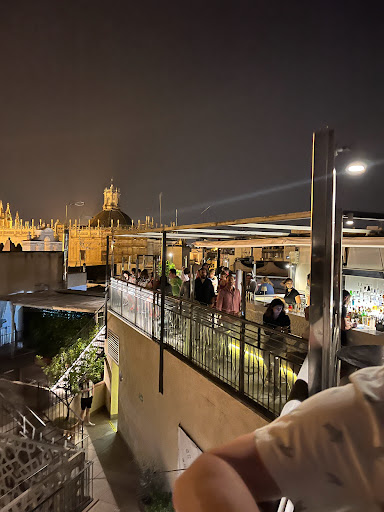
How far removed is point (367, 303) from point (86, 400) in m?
11.5

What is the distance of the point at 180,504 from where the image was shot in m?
0.87

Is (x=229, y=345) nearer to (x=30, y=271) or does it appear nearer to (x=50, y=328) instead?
(x=50, y=328)

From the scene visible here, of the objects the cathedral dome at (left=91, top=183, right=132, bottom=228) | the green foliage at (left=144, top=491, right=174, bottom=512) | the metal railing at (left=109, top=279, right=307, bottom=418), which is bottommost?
the green foliage at (left=144, top=491, right=174, bottom=512)

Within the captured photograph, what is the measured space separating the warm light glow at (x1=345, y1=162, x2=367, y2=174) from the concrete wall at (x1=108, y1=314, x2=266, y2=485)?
3.66 meters

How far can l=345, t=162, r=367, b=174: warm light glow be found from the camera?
3.66m

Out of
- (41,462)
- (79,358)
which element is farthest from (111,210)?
(41,462)

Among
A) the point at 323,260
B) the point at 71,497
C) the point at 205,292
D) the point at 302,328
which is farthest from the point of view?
the point at 205,292

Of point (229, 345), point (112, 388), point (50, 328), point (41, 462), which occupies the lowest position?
point (41, 462)

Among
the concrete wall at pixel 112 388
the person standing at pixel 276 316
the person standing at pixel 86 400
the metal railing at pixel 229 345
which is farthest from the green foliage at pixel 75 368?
the person standing at pixel 276 316

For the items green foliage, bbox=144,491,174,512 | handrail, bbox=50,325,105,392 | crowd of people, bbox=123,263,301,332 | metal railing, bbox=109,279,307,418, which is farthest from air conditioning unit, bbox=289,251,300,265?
green foliage, bbox=144,491,174,512

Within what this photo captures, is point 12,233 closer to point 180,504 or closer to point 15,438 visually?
point 15,438

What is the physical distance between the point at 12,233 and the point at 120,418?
71.8m

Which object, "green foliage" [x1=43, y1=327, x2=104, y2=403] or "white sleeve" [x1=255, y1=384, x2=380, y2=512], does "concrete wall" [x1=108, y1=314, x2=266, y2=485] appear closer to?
"green foliage" [x1=43, y1=327, x2=104, y2=403]

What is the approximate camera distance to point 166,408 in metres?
8.36
